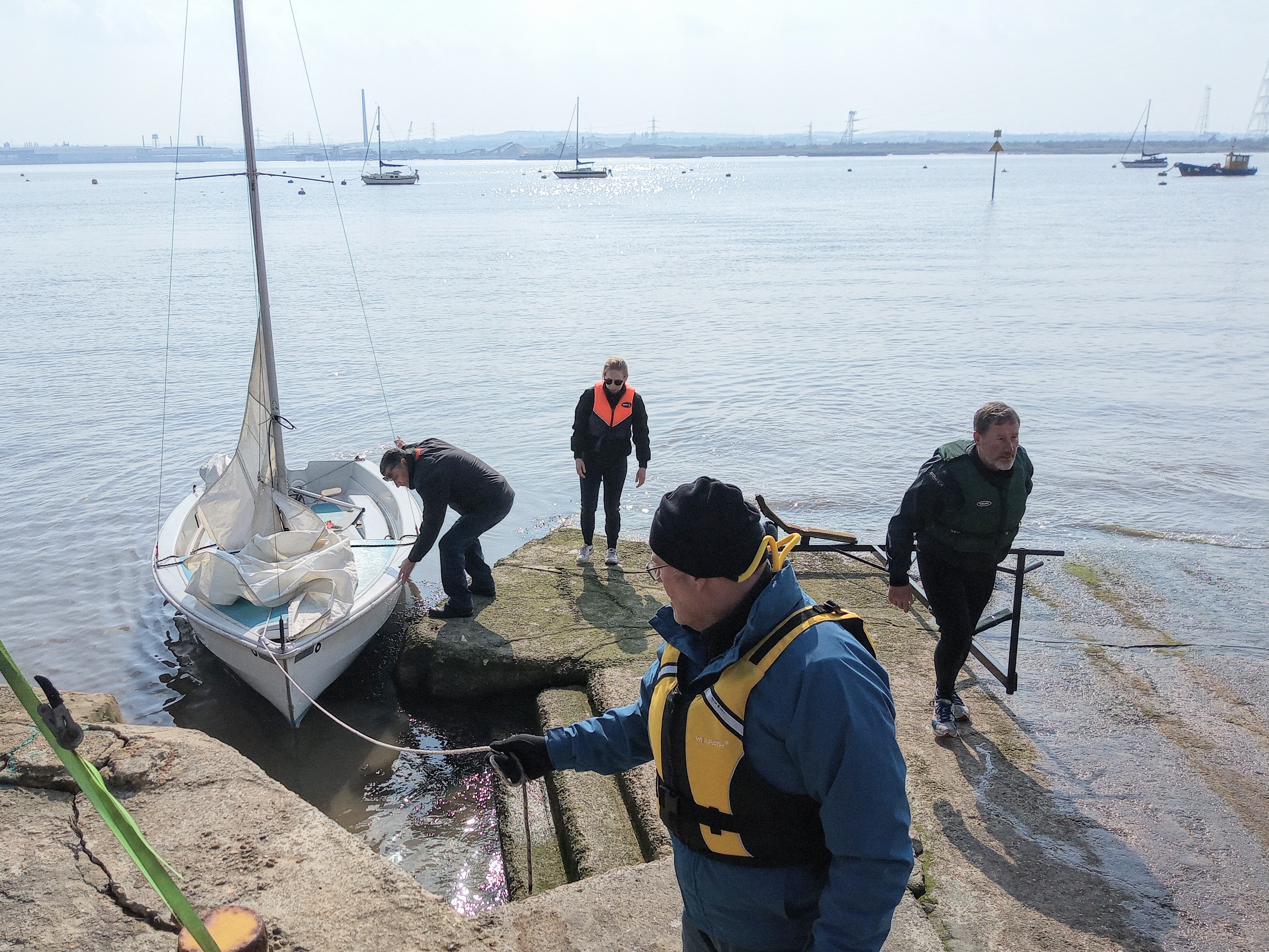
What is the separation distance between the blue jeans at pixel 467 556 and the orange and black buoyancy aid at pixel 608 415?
0.87 meters

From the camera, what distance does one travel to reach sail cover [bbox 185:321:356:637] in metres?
6.86

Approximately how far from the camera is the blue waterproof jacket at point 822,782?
179 centimetres

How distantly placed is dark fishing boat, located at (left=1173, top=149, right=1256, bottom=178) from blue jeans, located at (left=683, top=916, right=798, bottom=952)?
11912 centimetres

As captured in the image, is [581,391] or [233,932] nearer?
[233,932]

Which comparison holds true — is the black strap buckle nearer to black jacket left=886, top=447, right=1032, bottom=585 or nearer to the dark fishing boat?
black jacket left=886, top=447, right=1032, bottom=585

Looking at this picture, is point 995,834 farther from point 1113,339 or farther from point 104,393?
point 1113,339

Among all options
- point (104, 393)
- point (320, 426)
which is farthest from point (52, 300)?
point (320, 426)

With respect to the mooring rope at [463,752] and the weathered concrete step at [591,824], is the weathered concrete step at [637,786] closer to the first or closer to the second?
the weathered concrete step at [591,824]

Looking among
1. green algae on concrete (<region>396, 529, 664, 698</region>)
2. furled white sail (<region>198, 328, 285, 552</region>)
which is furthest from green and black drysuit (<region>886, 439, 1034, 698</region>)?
furled white sail (<region>198, 328, 285, 552</region>)

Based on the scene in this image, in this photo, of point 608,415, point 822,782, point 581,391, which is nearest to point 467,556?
point 608,415

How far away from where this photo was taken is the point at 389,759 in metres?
6.12

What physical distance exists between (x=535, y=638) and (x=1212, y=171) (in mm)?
120797

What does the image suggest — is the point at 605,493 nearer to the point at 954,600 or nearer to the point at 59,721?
the point at 954,600

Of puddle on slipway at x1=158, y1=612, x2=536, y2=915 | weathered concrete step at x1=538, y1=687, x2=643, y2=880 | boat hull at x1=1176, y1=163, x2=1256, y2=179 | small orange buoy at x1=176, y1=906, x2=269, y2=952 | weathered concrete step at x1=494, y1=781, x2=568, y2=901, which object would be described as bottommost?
puddle on slipway at x1=158, y1=612, x2=536, y2=915
